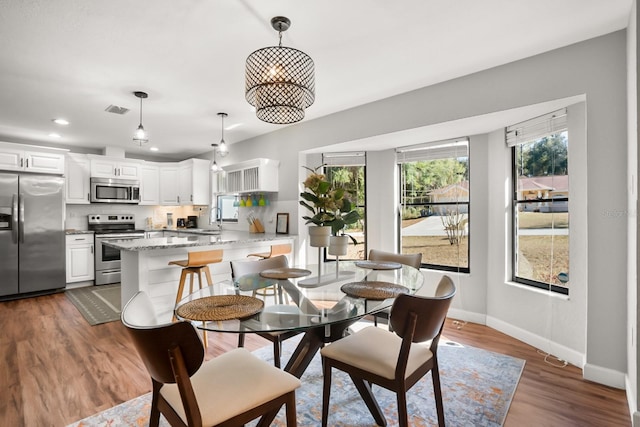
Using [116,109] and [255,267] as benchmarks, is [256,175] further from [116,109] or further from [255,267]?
[255,267]

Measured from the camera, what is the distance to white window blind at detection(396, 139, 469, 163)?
367 cm

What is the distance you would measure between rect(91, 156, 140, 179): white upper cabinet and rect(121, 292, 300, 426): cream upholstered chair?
533 cm

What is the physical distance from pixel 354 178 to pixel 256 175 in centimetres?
150

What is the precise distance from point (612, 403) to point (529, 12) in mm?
2573

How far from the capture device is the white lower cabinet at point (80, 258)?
17.0ft

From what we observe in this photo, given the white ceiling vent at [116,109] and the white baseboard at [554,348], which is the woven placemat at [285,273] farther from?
the white ceiling vent at [116,109]

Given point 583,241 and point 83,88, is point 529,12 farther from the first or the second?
point 83,88

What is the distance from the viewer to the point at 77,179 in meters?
5.49

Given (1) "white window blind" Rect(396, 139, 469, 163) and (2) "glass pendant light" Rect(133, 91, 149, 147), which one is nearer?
(2) "glass pendant light" Rect(133, 91, 149, 147)

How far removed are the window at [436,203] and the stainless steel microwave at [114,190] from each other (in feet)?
16.1

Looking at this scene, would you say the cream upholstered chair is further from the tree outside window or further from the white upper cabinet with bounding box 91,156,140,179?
the white upper cabinet with bounding box 91,156,140,179

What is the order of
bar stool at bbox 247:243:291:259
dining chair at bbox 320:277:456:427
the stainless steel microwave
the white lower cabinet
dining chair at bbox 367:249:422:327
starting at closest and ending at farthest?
dining chair at bbox 320:277:456:427
dining chair at bbox 367:249:422:327
bar stool at bbox 247:243:291:259
the white lower cabinet
the stainless steel microwave

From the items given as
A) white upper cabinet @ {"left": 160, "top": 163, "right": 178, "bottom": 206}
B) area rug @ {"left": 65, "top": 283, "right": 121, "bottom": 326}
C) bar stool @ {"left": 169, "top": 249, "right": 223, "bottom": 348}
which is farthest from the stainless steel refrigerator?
bar stool @ {"left": 169, "top": 249, "right": 223, "bottom": 348}

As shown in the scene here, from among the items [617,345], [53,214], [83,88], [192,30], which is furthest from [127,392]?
[53,214]
